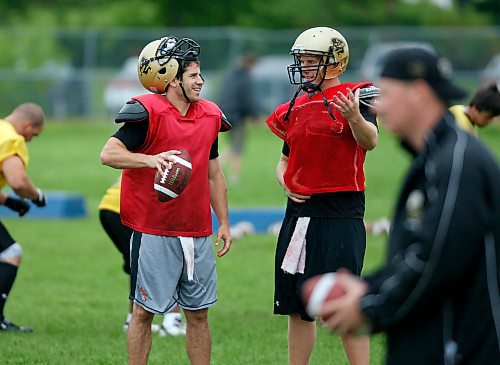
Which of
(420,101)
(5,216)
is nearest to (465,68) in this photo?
(5,216)

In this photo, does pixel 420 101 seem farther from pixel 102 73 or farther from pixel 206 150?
pixel 102 73

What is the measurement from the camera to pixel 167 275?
21.9 ft

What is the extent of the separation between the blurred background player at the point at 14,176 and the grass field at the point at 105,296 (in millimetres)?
461

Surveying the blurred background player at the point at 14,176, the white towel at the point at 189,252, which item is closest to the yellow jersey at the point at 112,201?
the blurred background player at the point at 14,176

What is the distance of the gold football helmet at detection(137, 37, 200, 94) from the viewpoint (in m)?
6.82

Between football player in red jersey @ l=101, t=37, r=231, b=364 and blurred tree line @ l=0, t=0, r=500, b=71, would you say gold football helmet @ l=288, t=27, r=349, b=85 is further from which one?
blurred tree line @ l=0, t=0, r=500, b=71

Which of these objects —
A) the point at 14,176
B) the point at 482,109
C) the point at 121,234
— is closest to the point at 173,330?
the point at 121,234

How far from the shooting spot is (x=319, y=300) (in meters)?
3.93

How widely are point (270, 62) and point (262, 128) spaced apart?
→ 327 cm

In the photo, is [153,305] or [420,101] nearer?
[420,101]

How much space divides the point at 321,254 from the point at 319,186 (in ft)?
1.39

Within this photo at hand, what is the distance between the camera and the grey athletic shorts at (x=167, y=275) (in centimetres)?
666

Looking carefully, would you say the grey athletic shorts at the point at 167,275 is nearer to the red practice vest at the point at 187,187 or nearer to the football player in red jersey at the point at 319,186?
the red practice vest at the point at 187,187

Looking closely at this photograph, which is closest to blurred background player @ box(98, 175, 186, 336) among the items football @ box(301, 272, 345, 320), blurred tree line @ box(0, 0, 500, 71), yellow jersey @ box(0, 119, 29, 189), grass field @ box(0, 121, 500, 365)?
grass field @ box(0, 121, 500, 365)
